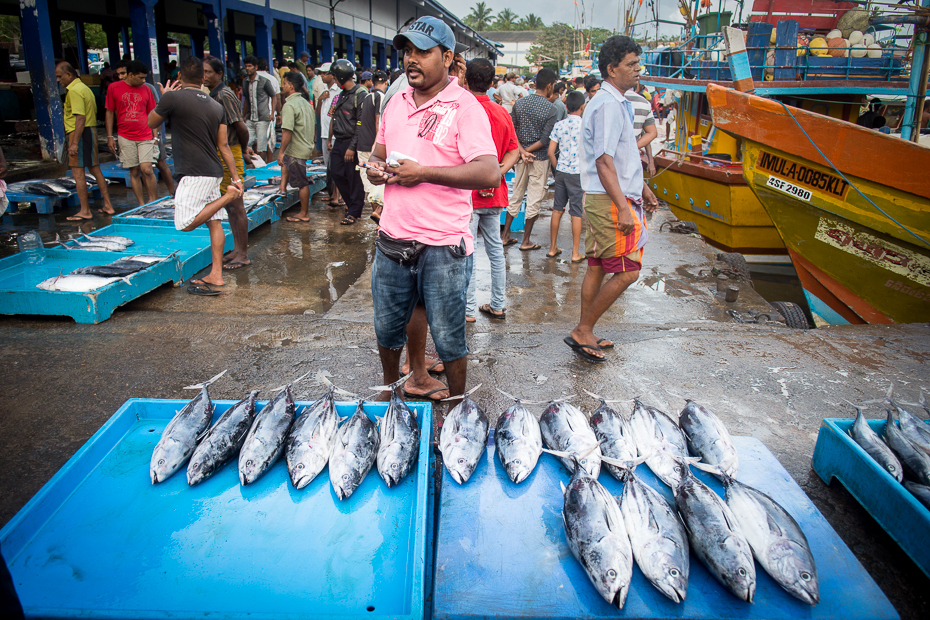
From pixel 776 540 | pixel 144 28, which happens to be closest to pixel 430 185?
pixel 776 540

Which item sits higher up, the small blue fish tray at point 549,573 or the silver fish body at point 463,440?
the silver fish body at point 463,440

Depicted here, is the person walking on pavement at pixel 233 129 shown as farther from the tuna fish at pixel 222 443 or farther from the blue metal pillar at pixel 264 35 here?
the blue metal pillar at pixel 264 35

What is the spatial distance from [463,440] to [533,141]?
5.07 metres

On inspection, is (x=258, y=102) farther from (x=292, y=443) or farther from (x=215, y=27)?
(x=292, y=443)

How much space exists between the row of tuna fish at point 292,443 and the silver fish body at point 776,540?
128 centimetres

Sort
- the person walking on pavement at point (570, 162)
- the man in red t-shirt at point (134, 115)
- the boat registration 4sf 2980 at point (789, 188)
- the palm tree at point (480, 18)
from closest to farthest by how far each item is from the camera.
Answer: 1. the boat registration 4sf 2980 at point (789, 188)
2. the person walking on pavement at point (570, 162)
3. the man in red t-shirt at point (134, 115)
4. the palm tree at point (480, 18)

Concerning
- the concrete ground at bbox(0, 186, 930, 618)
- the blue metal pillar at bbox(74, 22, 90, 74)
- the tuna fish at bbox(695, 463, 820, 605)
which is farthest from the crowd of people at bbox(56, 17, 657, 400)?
the blue metal pillar at bbox(74, 22, 90, 74)

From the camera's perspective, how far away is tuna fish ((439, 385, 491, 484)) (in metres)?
2.25

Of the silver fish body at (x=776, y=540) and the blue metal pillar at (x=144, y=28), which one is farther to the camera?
the blue metal pillar at (x=144, y=28)

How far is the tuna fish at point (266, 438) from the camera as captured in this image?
2.21 meters

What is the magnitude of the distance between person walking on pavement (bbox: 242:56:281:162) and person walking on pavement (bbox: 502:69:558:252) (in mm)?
6063

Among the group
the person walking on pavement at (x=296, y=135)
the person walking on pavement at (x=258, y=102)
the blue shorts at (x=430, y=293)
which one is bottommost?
the blue shorts at (x=430, y=293)

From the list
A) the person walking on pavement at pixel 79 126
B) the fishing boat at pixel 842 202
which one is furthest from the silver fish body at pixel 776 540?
the person walking on pavement at pixel 79 126

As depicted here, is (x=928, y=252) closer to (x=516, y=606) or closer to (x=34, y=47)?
(x=516, y=606)
